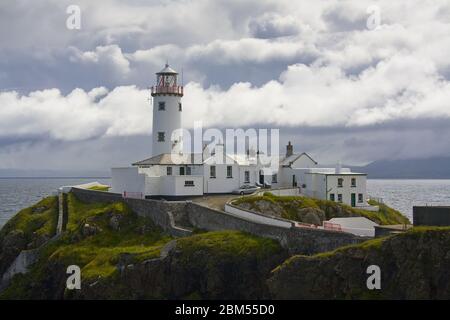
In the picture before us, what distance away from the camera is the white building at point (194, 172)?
5838cm

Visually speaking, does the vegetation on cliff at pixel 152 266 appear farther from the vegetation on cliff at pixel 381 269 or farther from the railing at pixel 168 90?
the railing at pixel 168 90

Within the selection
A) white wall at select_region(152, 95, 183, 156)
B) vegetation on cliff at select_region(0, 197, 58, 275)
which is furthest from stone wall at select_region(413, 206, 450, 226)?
white wall at select_region(152, 95, 183, 156)

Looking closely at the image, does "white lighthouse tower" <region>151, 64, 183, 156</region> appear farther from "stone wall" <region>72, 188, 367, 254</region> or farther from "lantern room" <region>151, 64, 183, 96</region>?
"stone wall" <region>72, 188, 367, 254</region>

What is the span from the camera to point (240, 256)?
136ft

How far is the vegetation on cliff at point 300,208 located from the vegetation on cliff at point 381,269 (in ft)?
44.2

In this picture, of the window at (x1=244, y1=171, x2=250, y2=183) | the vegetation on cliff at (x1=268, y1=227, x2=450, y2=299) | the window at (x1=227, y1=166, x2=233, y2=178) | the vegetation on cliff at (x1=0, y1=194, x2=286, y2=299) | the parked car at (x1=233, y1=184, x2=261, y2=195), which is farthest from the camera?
the window at (x1=244, y1=171, x2=250, y2=183)

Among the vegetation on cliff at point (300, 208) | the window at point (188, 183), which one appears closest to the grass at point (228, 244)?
the vegetation on cliff at point (300, 208)

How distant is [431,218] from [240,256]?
1243 centimetres

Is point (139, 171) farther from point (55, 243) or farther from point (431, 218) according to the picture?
point (431, 218)

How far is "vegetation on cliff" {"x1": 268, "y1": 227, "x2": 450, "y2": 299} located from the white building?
22642 mm

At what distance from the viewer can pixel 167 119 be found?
65.7 m

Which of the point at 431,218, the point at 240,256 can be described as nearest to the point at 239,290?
the point at 240,256

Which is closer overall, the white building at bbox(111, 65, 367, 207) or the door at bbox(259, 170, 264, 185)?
the white building at bbox(111, 65, 367, 207)

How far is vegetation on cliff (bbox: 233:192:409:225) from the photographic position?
50688 mm
